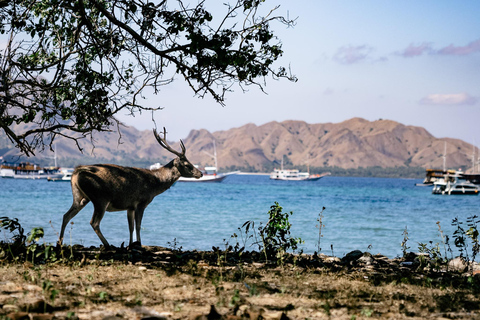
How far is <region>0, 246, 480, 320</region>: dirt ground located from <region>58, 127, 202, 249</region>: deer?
3.79ft

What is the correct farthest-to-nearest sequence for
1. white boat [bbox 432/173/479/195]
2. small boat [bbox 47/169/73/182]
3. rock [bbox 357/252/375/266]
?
small boat [bbox 47/169/73/182]
white boat [bbox 432/173/479/195]
rock [bbox 357/252/375/266]

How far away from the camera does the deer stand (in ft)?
36.8

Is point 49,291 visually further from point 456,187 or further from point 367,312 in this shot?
point 456,187

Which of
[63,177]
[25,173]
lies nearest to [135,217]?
[63,177]

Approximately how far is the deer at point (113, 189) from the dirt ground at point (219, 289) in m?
1.16

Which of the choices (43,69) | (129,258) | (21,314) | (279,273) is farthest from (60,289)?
→ (43,69)

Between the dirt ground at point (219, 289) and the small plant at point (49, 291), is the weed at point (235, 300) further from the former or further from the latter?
the small plant at point (49, 291)

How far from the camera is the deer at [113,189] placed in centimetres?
1121

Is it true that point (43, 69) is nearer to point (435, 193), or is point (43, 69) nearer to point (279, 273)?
point (279, 273)

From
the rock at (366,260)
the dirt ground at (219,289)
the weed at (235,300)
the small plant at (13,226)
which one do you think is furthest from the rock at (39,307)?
the rock at (366,260)

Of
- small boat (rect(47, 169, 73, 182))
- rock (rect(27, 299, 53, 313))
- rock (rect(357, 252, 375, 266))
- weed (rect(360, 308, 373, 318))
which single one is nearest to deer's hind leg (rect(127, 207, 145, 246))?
rock (rect(357, 252, 375, 266))

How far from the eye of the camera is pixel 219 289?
24.4 ft

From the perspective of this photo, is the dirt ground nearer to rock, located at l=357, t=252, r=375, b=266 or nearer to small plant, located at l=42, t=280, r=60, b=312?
small plant, located at l=42, t=280, r=60, b=312

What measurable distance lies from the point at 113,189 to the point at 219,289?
481 cm
